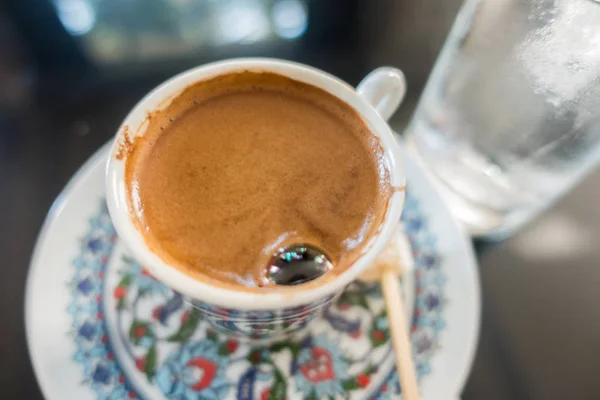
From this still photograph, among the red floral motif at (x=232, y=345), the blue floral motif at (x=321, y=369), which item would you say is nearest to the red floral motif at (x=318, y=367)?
the blue floral motif at (x=321, y=369)

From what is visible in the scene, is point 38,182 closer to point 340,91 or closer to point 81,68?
point 81,68

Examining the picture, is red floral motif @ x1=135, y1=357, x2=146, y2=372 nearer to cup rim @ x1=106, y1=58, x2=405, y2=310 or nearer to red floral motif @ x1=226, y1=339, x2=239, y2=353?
red floral motif @ x1=226, y1=339, x2=239, y2=353

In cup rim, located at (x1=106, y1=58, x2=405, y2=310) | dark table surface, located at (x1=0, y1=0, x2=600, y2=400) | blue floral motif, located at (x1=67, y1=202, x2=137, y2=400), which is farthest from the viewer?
dark table surface, located at (x1=0, y1=0, x2=600, y2=400)

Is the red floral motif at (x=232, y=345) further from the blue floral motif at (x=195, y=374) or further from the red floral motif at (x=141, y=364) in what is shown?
the red floral motif at (x=141, y=364)

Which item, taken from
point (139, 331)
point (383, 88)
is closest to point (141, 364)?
point (139, 331)

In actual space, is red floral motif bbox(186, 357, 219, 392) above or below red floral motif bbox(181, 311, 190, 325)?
below

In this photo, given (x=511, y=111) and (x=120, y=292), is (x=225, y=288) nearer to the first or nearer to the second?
(x=120, y=292)

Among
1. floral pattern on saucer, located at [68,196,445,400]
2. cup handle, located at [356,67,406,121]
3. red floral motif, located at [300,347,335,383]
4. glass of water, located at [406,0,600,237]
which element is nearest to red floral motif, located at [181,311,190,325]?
floral pattern on saucer, located at [68,196,445,400]
